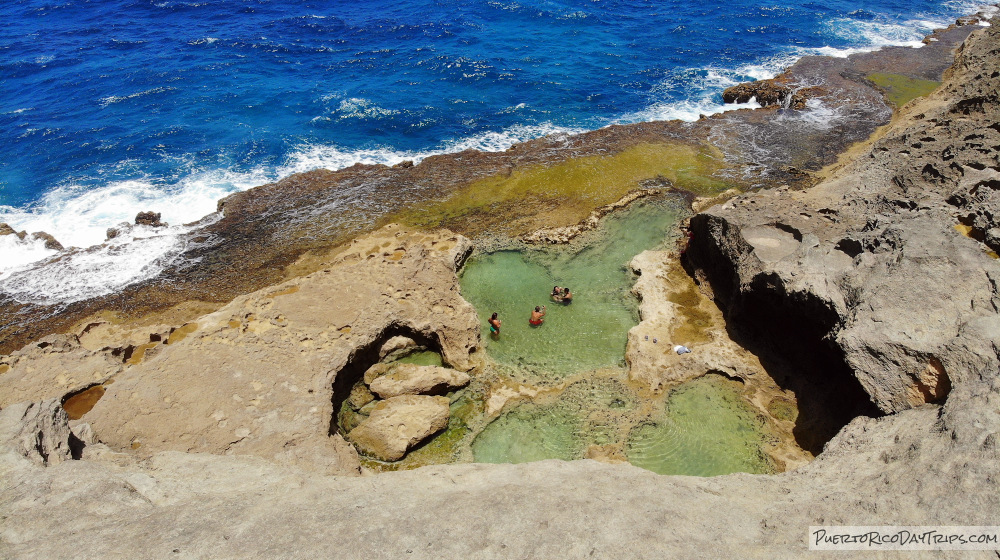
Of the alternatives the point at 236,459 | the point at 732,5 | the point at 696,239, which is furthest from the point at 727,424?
the point at 732,5

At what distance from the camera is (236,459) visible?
11.2 meters

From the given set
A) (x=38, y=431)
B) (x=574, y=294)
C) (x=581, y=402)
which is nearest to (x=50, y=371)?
(x=38, y=431)

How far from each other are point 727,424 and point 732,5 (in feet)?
184

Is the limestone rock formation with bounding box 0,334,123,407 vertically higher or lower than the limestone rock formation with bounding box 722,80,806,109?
lower

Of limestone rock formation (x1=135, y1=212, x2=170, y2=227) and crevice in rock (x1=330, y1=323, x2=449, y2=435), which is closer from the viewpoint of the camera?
crevice in rock (x1=330, y1=323, x2=449, y2=435)

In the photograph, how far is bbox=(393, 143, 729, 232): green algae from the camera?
930 inches

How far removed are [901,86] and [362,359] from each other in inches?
1665

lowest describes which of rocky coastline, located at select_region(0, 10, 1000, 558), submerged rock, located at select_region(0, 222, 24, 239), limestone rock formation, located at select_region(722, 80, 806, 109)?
submerged rock, located at select_region(0, 222, 24, 239)

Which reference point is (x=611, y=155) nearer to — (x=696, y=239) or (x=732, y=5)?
(x=696, y=239)

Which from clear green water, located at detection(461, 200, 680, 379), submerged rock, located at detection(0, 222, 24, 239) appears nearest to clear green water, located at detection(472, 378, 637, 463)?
clear green water, located at detection(461, 200, 680, 379)

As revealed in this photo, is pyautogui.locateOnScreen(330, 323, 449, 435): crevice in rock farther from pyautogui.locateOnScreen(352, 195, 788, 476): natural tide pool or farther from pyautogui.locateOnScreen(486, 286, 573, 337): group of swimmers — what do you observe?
pyautogui.locateOnScreen(486, 286, 573, 337): group of swimmers

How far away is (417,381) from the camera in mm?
15062

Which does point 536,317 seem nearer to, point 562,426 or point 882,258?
point 562,426

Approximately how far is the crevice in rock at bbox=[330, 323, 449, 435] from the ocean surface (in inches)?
474
